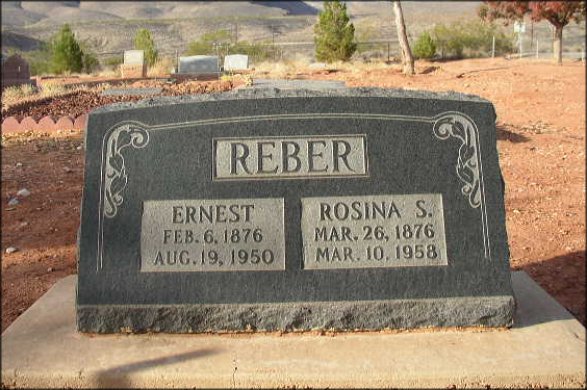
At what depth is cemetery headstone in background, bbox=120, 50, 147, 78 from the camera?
1914cm

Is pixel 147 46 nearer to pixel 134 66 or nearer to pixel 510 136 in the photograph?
pixel 134 66

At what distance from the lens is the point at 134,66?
19.2m

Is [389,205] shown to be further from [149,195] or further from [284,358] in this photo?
[149,195]

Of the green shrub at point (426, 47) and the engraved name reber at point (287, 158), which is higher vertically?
the green shrub at point (426, 47)

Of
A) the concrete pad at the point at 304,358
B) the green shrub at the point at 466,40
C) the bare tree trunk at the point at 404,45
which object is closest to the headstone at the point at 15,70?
the bare tree trunk at the point at 404,45

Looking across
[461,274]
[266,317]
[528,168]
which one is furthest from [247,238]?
[528,168]

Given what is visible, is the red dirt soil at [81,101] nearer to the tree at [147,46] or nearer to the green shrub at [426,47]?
the tree at [147,46]

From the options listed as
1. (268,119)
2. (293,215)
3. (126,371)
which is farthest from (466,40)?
(126,371)

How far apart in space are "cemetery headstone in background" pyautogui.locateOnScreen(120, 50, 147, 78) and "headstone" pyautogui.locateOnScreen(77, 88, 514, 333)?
55.2ft

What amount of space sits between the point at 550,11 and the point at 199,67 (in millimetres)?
11618

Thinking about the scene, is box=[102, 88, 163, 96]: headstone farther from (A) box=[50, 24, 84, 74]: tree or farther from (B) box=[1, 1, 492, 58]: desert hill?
(B) box=[1, 1, 492, 58]: desert hill

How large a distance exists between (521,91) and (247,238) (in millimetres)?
12257

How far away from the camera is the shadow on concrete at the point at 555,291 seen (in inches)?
129

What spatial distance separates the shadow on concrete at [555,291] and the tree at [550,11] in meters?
15.2
